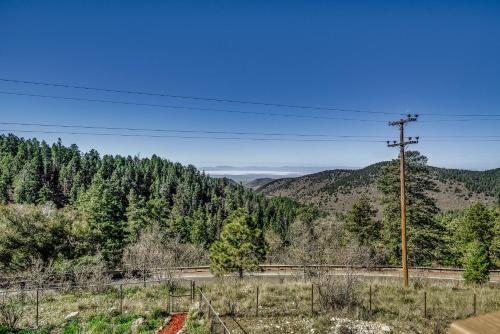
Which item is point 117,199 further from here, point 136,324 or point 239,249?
point 136,324

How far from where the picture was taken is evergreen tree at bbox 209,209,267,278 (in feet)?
107

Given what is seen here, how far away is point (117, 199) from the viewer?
7119 cm

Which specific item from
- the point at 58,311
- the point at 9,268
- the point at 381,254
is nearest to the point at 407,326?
the point at 58,311

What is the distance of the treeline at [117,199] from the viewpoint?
43.4m

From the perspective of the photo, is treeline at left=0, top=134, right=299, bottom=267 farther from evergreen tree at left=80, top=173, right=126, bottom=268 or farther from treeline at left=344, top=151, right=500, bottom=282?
treeline at left=344, top=151, right=500, bottom=282

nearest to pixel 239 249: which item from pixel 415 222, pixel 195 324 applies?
pixel 415 222

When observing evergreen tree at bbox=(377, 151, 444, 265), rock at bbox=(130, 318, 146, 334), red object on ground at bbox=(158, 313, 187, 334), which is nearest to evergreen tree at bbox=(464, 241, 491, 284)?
evergreen tree at bbox=(377, 151, 444, 265)

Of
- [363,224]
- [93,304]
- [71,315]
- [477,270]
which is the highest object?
[363,224]

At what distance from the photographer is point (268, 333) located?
41.8 ft

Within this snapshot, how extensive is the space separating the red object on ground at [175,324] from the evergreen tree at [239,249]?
57.7 feet

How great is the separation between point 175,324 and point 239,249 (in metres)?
19.0

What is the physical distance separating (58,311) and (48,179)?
436ft

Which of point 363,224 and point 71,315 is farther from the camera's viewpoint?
point 363,224

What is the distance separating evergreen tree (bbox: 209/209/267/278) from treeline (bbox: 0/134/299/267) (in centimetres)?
1464
